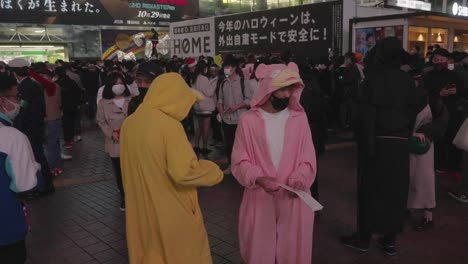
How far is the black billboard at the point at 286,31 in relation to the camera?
42.7 ft

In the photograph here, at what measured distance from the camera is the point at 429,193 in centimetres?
470

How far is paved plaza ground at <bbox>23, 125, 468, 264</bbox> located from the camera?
14.2ft

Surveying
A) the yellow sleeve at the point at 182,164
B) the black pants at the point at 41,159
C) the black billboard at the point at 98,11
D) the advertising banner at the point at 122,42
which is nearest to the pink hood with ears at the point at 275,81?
the yellow sleeve at the point at 182,164

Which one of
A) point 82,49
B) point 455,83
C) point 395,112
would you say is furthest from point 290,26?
point 82,49

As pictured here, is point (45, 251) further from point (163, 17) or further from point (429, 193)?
point (163, 17)

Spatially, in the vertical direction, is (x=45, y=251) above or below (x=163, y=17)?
below

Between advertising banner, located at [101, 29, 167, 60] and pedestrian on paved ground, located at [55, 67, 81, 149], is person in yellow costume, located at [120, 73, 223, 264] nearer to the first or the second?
pedestrian on paved ground, located at [55, 67, 81, 149]

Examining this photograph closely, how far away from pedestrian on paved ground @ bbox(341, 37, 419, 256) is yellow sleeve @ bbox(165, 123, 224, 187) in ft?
6.28

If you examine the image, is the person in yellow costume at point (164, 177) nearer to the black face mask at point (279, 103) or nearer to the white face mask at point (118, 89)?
the black face mask at point (279, 103)

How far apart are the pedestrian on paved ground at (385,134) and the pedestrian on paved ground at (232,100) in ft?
10.4

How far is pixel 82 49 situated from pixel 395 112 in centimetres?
2339

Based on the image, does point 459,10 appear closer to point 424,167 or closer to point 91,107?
point 424,167

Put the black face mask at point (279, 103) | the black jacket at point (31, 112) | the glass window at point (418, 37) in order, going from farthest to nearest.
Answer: the glass window at point (418, 37) < the black jacket at point (31, 112) < the black face mask at point (279, 103)

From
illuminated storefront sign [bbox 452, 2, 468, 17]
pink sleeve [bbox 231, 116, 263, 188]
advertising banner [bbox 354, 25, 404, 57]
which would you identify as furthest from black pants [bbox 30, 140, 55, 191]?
illuminated storefront sign [bbox 452, 2, 468, 17]
